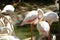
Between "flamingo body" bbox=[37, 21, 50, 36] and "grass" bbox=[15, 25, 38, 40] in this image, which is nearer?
"flamingo body" bbox=[37, 21, 50, 36]

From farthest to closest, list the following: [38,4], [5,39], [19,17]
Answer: [38,4] → [19,17] → [5,39]

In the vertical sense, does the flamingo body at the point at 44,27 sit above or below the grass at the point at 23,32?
above

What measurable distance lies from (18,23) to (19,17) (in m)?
0.59

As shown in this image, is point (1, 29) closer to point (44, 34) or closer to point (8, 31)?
point (8, 31)

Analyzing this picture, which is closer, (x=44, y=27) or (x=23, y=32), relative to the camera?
(x=44, y=27)

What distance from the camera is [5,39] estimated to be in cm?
209

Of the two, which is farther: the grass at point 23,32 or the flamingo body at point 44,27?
the grass at point 23,32

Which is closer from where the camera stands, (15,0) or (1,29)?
(1,29)

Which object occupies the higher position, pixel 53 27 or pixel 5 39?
pixel 5 39

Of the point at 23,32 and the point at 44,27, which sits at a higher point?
the point at 44,27

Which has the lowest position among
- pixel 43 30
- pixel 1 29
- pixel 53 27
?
pixel 53 27

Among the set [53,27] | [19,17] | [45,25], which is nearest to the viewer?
[45,25]

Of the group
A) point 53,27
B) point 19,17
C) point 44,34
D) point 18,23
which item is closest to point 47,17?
point 44,34

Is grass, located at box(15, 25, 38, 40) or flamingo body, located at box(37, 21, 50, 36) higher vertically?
flamingo body, located at box(37, 21, 50, 36)
